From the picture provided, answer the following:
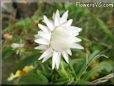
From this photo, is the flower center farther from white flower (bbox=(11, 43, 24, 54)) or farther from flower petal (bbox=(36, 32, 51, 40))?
white flower (bbox=(11, 43, 24, 54))

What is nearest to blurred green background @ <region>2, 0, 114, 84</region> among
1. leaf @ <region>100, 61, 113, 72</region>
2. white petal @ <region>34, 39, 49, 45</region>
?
leaf @ <region>100, 61, 113, 72</region>

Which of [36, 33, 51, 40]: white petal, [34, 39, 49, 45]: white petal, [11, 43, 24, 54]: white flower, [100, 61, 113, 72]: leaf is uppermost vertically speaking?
[36, 33, 51, 40]: white petal

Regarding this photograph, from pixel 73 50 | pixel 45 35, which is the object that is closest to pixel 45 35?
pixel 45 35

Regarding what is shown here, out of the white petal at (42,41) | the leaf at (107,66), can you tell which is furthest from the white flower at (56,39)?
the leaf at (107,66)

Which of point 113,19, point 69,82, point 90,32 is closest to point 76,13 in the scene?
point 90,32

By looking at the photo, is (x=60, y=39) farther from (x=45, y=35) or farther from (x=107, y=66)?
(x=107, y=66)

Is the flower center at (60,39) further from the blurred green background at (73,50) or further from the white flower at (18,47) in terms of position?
the white flower at (18,47)

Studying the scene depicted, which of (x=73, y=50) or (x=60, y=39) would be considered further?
(x=73, y=50)
